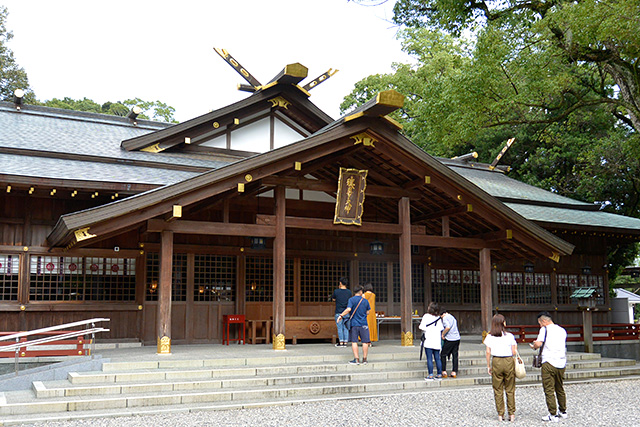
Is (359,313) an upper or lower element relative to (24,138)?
lower

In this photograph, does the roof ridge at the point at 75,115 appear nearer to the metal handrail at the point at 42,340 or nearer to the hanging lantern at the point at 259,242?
Result: the hanging lantern at the point at 259,242

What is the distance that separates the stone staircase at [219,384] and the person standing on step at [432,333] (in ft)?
1.11

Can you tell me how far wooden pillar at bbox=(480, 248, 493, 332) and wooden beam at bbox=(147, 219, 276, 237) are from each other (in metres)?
5.40

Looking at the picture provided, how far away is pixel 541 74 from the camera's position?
586 inches

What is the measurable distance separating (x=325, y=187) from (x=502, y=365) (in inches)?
236

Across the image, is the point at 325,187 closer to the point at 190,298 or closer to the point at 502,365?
the point at 190,298

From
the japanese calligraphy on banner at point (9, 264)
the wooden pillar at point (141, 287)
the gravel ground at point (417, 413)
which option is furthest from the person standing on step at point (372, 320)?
the japanese calligraphy on banner at point (9, 264)

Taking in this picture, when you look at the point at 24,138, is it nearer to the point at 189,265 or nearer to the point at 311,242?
the point at 189,265

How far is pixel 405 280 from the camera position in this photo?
498 inches

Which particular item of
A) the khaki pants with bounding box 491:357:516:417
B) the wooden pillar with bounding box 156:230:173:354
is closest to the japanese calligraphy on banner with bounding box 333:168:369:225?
the wooden pillar with bounding box 156:230:173:354

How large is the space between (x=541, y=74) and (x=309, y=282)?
8.23 metres

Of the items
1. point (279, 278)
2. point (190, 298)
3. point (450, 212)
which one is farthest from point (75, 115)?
point (450, 212)

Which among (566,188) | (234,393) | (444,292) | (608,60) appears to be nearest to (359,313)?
(234,393)

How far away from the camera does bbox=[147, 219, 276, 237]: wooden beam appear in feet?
35.4
